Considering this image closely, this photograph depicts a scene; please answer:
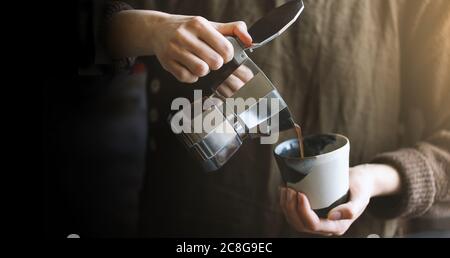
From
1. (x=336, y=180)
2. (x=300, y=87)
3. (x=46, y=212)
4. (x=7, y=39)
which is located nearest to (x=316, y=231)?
(x=336, y=180)

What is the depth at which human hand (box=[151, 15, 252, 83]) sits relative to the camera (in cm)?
78

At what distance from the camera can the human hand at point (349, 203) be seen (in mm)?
818

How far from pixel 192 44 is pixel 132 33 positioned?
11cm

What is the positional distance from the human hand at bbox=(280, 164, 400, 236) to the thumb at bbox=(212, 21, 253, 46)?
0.23m

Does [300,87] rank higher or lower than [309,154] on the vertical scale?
higher

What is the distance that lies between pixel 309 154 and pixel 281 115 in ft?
0.25

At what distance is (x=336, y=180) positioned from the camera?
789mm

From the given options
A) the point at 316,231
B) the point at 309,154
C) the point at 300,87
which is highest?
the point at 300,87

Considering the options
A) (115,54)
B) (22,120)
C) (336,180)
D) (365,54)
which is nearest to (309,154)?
(336,180)

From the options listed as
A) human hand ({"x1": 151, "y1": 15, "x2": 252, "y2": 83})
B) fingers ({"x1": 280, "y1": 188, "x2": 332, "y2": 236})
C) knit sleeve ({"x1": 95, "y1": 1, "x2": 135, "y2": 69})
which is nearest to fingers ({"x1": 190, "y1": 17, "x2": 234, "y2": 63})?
human hand ({"x1": 151, "y1": 15, "x2": 252, "y2": 83})

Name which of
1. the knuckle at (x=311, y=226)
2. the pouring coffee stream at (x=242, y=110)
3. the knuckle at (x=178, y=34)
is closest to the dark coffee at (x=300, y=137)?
the pouring coffee stream at (x=242, y=110)

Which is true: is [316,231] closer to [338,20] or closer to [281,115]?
[281,115]

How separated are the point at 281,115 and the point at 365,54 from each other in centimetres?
16

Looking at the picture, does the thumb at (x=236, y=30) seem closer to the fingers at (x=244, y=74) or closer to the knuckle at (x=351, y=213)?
the fingers at (x=244, y=74)
